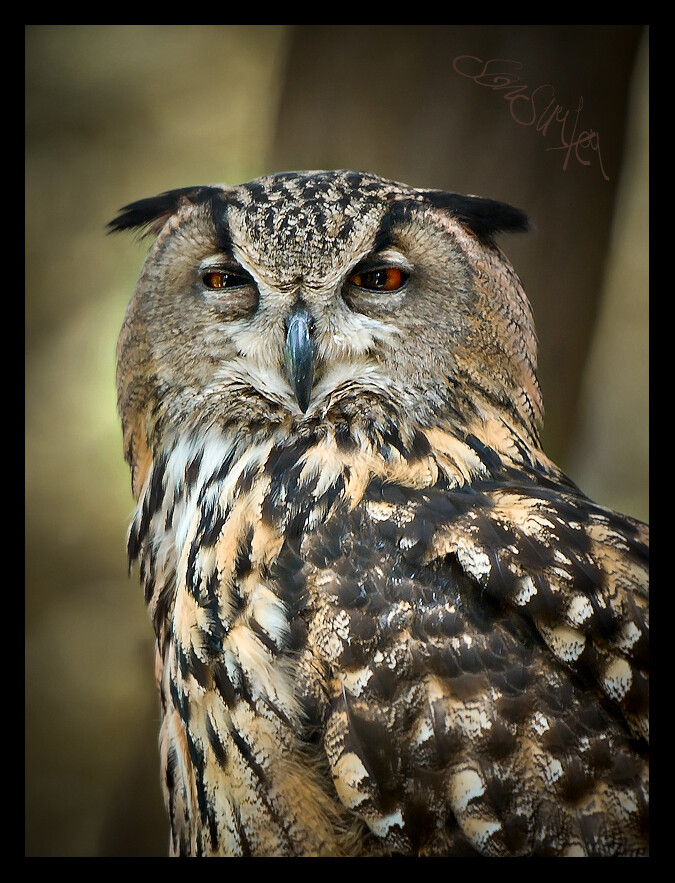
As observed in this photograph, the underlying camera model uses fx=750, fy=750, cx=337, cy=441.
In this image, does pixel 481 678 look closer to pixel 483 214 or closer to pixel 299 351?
pixel 299 351

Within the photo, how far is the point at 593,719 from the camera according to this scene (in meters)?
1.05

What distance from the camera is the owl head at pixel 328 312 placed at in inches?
47.1

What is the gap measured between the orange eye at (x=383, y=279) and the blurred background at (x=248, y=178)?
22cm

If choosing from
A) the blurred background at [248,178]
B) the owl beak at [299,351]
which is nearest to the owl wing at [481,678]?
the owl beak at [299,351]

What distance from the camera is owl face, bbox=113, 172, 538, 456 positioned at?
1.20 metres

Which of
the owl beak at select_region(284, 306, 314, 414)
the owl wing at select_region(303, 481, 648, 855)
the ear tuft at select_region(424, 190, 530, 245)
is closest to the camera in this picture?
the owl wing at select_region(303, 481, 648, 855)

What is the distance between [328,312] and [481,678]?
603 mm
